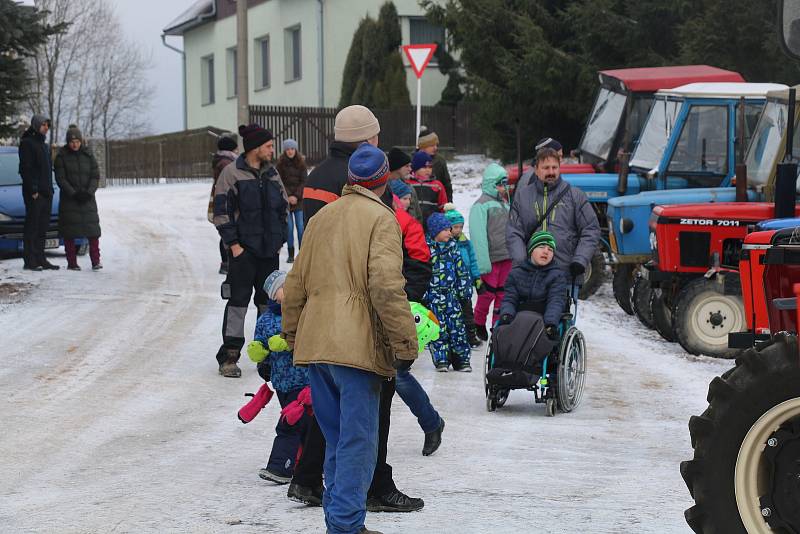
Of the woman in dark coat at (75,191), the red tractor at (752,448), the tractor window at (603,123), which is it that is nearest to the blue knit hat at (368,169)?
the red tractor at (752,448)

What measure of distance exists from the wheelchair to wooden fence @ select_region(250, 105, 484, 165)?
→ 82.8 ft

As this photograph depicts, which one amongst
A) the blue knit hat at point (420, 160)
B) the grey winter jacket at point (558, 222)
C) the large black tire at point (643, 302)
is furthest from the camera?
the large black tire at point (643, 302)

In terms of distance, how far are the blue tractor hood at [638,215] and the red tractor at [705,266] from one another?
1037mm

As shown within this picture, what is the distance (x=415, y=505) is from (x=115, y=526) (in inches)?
55.3

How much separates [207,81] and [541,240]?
3677 centimetres

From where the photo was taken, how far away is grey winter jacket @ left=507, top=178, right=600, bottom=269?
9406 millimetres

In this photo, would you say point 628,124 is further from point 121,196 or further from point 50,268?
point 121,196

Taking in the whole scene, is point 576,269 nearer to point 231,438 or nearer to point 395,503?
point 231,438

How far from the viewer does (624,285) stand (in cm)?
1479

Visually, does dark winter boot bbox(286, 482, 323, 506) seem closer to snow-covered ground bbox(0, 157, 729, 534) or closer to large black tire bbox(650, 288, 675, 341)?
snow-covered ground bbox(0, 157, 729, 534)

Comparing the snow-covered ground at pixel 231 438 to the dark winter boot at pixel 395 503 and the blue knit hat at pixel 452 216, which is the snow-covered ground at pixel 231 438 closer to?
the dark winter boot at pixel 395 503

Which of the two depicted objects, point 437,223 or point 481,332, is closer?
point 437,223

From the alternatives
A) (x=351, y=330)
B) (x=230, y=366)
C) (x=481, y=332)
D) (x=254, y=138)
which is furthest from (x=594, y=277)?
(x=351, y=330)

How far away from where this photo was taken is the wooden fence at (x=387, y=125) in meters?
34.4
